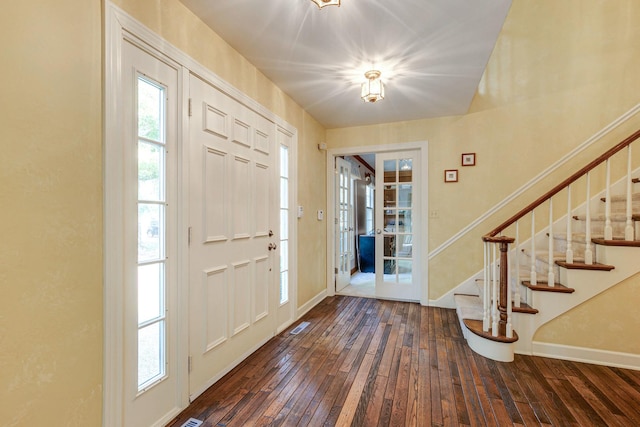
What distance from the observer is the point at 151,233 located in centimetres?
154

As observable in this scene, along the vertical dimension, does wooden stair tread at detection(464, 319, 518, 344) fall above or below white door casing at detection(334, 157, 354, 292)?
below

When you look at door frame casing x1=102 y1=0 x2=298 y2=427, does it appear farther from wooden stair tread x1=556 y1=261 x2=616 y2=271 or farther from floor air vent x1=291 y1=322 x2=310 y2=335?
wooden stair tread x1=556 y1=261 x2=616 y2=271

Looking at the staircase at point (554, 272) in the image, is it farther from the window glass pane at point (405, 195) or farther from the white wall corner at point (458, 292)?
the window glass pane at point (405, 195)

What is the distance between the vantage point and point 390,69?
2475 millimetres

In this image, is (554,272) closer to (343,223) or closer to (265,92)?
(343,223)

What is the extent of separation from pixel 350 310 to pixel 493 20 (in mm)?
3103

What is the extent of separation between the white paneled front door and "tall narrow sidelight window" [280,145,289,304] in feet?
0.60

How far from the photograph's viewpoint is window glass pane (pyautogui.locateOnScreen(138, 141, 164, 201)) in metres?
1.48

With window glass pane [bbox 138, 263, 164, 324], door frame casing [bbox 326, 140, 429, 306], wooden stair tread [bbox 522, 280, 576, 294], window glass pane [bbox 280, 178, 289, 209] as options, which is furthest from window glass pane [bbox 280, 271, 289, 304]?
wooden stair tread [bbox 522, 280, 576, 294]

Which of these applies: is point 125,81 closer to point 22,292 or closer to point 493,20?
point 22,292

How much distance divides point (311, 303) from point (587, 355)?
2.65 m

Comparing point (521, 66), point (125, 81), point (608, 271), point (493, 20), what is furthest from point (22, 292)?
point (521, 66)

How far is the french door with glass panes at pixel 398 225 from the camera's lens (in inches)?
151

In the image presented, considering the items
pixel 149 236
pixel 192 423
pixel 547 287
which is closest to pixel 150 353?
pixel 192 423
